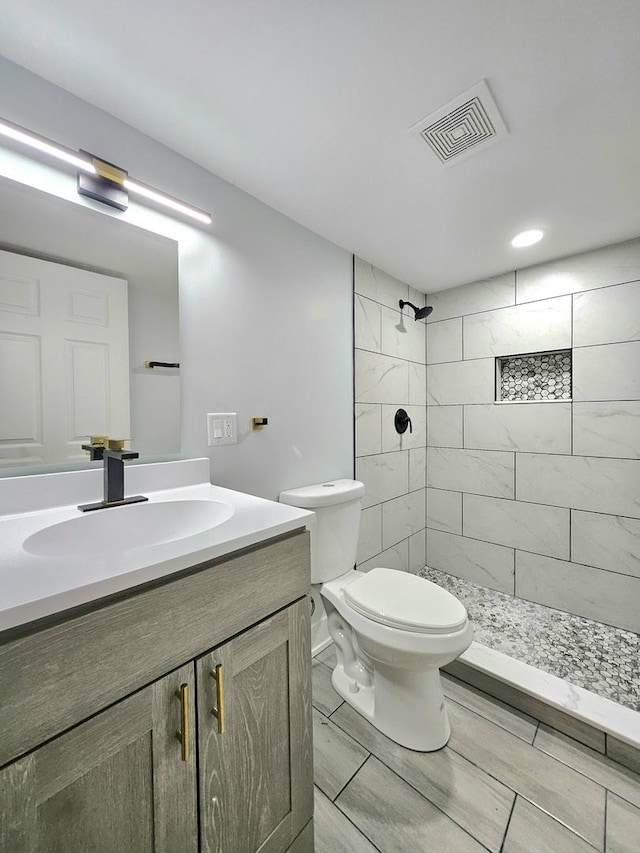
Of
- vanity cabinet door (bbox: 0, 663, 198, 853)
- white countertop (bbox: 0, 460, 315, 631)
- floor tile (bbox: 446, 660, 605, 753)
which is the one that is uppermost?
white countertop (bbox: 0, 460, 315, 631)

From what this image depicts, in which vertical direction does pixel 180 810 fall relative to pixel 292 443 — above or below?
below

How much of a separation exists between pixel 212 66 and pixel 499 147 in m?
0.94

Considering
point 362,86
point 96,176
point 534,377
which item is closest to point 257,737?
point 96,176

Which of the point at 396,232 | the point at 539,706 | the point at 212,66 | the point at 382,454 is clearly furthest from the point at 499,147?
the point at 539,706

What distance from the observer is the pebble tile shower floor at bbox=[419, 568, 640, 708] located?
5.05 feet

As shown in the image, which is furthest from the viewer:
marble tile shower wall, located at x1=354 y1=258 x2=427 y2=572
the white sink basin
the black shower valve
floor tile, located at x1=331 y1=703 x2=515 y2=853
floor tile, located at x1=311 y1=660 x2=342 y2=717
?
the black shower valve

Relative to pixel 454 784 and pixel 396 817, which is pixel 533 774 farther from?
pixel 396 817

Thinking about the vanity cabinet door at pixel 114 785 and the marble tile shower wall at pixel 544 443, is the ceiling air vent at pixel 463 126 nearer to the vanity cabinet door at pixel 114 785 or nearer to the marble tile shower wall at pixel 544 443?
the marble tile shower wall at pixel 544 443

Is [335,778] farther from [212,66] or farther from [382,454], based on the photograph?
[212,66]

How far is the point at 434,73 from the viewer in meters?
0.98

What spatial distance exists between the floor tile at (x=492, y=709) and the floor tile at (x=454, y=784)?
254mm

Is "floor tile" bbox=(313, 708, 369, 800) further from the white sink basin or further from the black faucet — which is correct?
the black faucet

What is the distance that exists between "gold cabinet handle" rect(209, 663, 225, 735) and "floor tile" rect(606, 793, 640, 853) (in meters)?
1.19

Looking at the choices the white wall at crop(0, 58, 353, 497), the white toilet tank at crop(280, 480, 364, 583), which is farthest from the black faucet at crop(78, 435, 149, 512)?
the white toilet tank at crop(280, 480, 364, 583)
